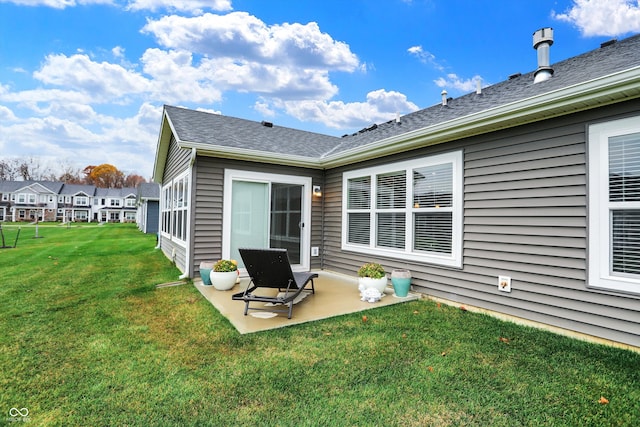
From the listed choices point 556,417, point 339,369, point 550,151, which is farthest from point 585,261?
point 339,369

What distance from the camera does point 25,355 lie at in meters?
2.74

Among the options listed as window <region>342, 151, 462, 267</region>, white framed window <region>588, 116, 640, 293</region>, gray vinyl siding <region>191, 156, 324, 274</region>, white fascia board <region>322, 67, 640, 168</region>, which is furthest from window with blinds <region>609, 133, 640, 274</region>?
gray vinyl siding <region>191, 156, 324, 274</region>

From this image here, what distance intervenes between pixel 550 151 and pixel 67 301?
669cm

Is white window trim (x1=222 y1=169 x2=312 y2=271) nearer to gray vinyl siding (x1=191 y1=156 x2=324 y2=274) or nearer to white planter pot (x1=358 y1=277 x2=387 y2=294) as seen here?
gray vinyl siding (x1=191 y1=156 x2=324 y2=274)

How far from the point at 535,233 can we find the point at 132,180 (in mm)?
65151

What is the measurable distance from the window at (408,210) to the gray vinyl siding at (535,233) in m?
0.20

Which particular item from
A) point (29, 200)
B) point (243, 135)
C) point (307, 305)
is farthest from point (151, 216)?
point (29, 200)

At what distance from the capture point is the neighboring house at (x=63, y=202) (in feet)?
128

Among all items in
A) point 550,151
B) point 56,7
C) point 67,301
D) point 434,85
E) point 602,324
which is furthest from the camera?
point 434,85

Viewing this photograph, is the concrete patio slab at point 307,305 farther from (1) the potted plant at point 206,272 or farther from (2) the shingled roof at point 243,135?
(2) the shingled roof at point 243,135

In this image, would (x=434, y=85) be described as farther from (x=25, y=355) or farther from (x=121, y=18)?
(x=25, y=355)

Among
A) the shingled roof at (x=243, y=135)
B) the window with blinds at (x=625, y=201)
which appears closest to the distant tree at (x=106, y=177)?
the shingled roof at (x=243, y=135)

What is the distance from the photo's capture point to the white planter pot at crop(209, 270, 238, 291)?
5051 mm

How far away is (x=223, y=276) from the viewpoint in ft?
16.6
